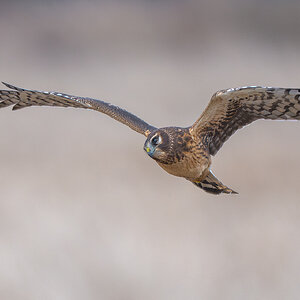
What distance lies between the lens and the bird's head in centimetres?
129

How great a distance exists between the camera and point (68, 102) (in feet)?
5.26

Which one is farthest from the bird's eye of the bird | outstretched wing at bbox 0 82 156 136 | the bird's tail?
the bird's tail

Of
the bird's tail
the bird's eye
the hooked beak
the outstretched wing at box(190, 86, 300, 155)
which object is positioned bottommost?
the bird's tail

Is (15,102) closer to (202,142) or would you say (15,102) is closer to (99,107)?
(99,107)

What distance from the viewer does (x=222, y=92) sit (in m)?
1.31

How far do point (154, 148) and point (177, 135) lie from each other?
9cm

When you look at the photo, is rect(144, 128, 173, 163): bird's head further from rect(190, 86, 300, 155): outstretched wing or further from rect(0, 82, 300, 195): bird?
rect(190, 86, 300, 155): outstretched wing

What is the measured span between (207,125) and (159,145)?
0.60 ft

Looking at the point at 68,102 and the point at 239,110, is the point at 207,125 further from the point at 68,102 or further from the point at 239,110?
the point at 68,102

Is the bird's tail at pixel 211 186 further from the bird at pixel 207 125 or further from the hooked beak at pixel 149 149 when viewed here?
the hooked beak at pixel 149 149

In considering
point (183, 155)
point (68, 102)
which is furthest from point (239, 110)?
point (68, 102)

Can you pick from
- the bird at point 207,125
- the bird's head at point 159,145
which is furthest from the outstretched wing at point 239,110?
the bird's head at point 159,145

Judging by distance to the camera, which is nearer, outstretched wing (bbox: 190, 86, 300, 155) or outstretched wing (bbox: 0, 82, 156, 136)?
outstretched wing (bbox: 190, 86, 300, 155)

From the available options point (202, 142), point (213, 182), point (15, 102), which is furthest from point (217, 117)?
point (15, 102)
